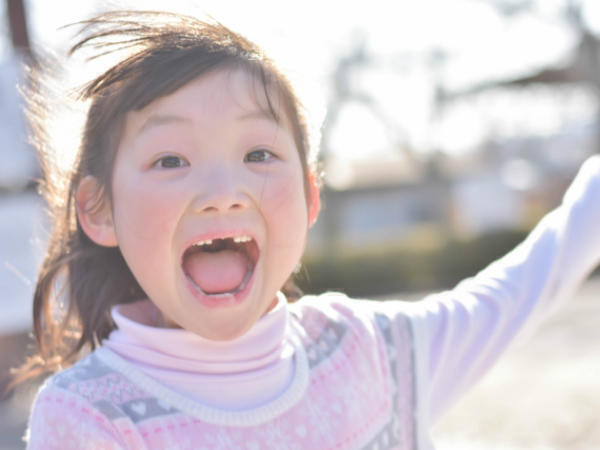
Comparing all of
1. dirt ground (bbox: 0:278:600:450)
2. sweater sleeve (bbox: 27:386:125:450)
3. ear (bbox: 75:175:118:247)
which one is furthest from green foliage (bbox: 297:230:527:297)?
sweater sleeve (bbox: 27:386:125:450)

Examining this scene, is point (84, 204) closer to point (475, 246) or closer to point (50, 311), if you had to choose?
point (50, 311)

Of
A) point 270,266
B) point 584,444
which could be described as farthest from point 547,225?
point 584,444

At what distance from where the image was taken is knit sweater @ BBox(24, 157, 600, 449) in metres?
1.31

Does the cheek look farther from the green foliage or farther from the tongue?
the green foliage

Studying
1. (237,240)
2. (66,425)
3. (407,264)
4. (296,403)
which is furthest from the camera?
(407,264)

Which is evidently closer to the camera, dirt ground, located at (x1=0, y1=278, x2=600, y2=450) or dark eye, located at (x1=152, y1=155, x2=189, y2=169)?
dark eye, located at (x1=152, y1=155, x2=189, y2=169)

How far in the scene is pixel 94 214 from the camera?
5.11 ft

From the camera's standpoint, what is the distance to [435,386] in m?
1.70

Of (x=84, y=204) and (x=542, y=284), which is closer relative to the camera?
(x=84, y=204)

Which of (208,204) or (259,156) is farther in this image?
(259,156)

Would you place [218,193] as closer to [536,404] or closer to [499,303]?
[499,303]

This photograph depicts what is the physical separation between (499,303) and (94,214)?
869mm

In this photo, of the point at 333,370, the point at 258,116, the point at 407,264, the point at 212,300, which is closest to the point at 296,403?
the point at 333,370

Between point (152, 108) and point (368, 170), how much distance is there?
2943cm
